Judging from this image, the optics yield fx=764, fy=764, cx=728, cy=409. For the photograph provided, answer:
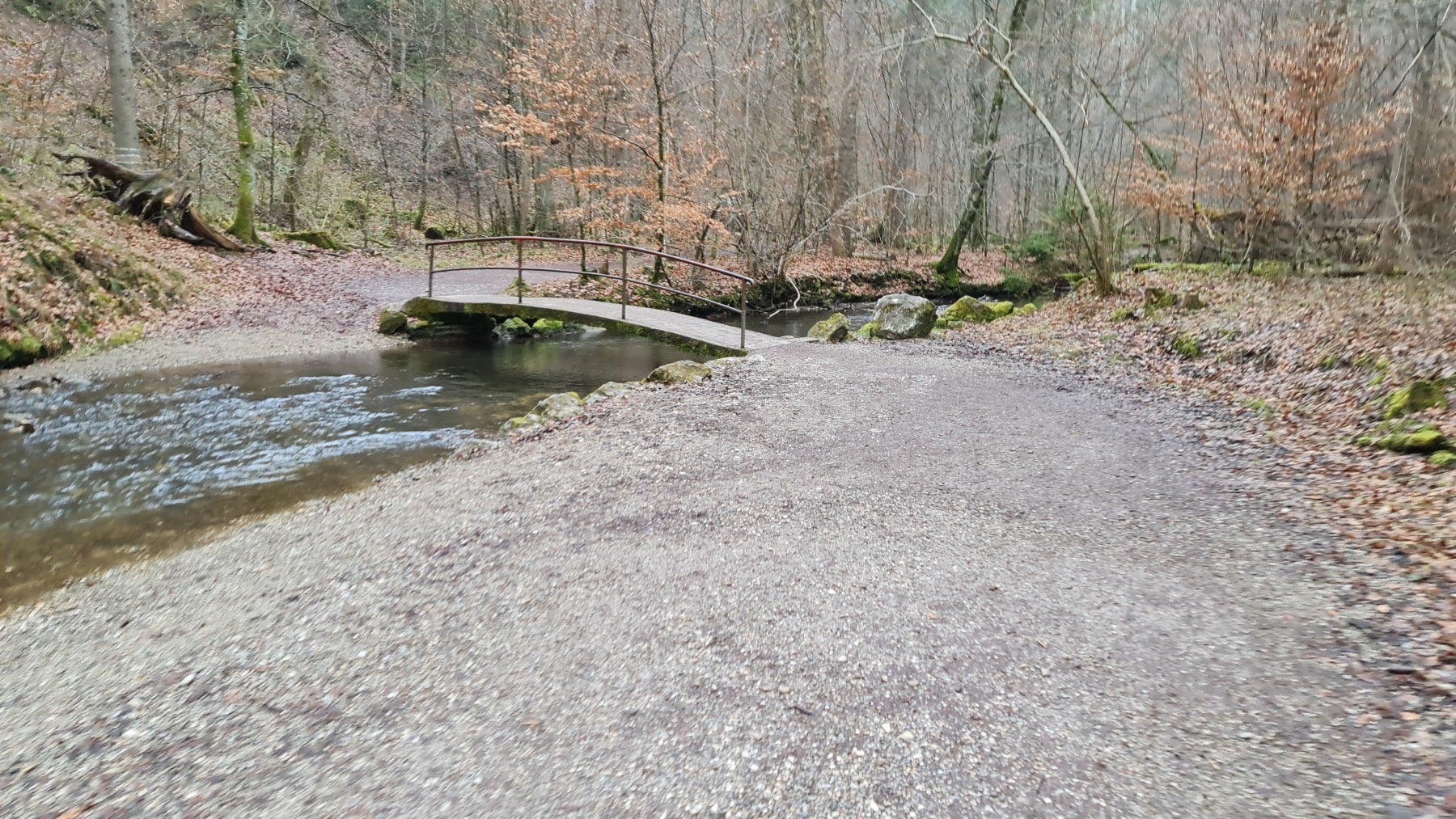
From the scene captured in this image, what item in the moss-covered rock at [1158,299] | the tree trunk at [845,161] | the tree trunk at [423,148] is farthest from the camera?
the tree trunk at [423,148]

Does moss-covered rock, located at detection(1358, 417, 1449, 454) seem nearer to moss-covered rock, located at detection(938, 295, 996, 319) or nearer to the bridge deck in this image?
the bridge deck

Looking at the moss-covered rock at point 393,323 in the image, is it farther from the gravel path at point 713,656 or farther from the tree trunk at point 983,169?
the tree trunk at point 983,169

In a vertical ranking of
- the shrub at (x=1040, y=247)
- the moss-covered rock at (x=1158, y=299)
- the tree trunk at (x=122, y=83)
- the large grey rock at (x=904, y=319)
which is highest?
the tree trunk at (x=122, y=83)

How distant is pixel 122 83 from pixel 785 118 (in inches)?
573

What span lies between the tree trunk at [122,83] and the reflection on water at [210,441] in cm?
814

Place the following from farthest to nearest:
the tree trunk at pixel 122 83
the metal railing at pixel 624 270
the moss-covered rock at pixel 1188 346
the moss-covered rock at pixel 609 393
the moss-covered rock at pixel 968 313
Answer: the moss-covered rock at pixel 968 313, the tree trunk at pixel 122 83, the metal railing at pixel 624 270, the moss-covered rock at pixel 1188 346, the moss-covered rock at pixel 609 393

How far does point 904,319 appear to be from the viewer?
1379 cm

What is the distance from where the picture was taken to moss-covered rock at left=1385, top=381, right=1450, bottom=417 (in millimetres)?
6031

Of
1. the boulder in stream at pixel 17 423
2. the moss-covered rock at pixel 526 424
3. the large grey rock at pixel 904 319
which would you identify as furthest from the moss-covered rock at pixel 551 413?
the large grey rock at pixel 904 319

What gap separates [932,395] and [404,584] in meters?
6.35

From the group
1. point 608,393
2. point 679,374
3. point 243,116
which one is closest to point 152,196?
point 243,116

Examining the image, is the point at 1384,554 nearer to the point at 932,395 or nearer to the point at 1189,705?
the point at 1189,705

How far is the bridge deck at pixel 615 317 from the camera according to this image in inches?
491

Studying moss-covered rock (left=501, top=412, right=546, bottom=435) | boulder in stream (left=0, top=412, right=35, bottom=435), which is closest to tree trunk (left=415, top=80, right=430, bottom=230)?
boulder in stream (left=0, top=412, right=35, bottom=435)
